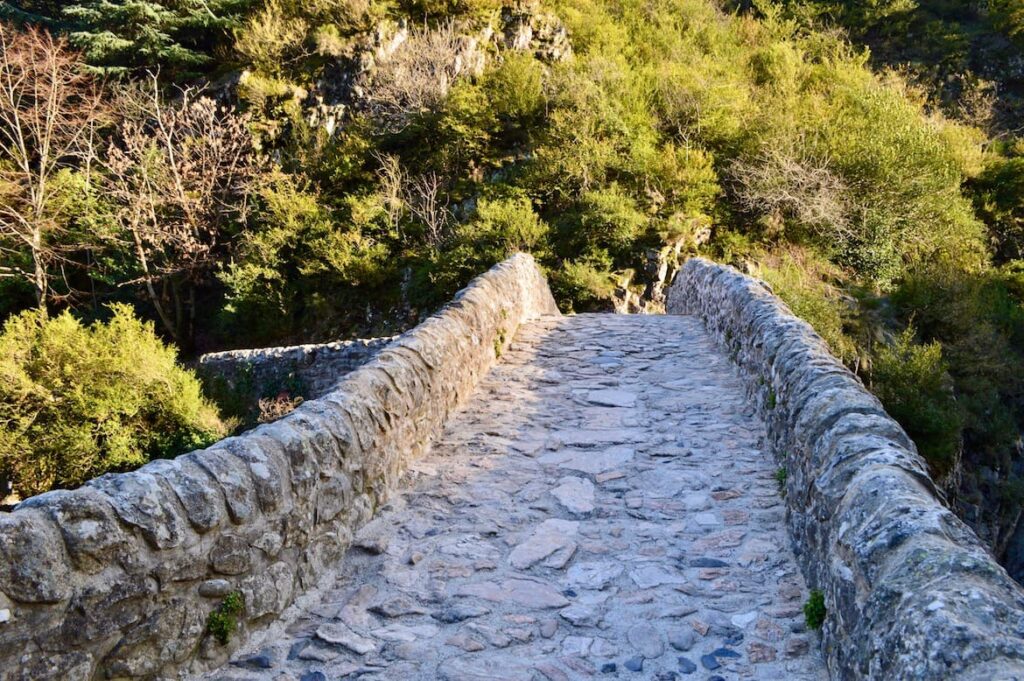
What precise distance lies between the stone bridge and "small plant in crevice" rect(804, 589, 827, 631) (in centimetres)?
5

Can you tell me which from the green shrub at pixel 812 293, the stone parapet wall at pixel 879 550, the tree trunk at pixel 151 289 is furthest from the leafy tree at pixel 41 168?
the stone parapet wall at pixel 879 550

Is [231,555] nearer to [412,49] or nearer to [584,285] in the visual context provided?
[584,285]

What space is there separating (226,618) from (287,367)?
42.0ft

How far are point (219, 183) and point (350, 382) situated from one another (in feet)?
61.2

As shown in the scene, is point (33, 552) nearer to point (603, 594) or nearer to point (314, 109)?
point (603, 594)

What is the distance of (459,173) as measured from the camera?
1977 centimetres

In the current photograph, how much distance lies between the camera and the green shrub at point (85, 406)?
1295 centimetres

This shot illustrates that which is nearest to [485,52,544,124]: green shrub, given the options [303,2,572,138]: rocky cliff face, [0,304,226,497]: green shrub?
[303,2,572,138]: rocky cliff face

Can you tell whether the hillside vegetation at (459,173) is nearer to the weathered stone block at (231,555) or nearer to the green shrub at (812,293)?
the green shrub at (812,293)

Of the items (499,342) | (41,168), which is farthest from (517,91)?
(41,168)

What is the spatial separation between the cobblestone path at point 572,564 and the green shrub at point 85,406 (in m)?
9.92

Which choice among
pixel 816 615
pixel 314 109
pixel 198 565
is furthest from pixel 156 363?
pixel 816 615

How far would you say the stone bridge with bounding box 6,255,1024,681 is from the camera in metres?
2.26

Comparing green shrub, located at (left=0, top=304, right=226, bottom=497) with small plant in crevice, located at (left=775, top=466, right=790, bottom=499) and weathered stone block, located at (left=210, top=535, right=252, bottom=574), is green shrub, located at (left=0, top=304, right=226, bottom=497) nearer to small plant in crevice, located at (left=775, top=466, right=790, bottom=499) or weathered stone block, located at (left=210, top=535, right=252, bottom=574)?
weathered stone block, located at (left=210, top=535, right=252, bottom=574)
